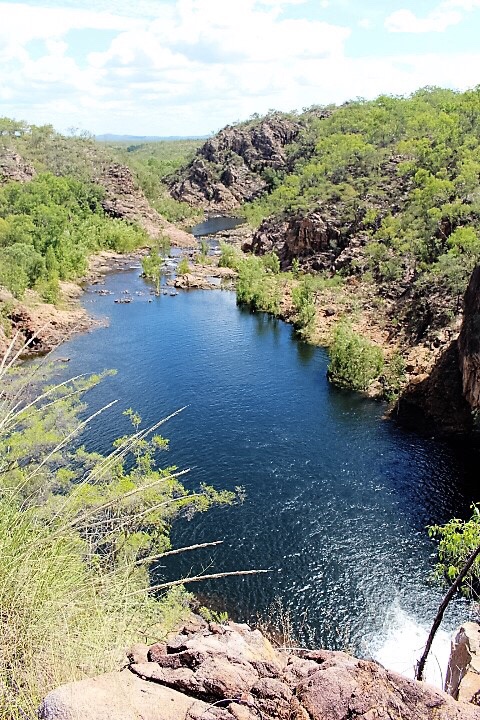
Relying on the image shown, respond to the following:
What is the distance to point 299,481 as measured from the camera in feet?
88.3

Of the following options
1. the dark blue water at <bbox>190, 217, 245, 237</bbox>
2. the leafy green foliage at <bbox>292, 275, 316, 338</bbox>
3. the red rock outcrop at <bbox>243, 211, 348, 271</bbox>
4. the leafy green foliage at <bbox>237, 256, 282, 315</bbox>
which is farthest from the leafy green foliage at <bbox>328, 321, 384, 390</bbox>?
the dark blue water at <bbox>190, 217, 245, 237</bbox>

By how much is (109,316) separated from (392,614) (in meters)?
39.3

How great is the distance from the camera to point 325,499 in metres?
25.7

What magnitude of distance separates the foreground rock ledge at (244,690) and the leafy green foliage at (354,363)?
33262 millimetres

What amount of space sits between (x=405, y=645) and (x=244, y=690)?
1713 cm

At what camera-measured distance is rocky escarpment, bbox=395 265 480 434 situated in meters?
31.0

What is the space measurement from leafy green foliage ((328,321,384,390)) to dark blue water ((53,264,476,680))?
41.2 inches

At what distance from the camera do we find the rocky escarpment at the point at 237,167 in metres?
119

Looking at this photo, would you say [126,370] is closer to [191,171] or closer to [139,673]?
[139,673]

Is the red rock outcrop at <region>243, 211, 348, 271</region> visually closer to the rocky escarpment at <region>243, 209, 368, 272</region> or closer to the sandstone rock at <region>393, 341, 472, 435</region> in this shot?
the rocky escarpment at <region>243, 209, 368, 272</region>

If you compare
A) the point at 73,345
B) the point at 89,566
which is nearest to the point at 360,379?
the point at 73,345

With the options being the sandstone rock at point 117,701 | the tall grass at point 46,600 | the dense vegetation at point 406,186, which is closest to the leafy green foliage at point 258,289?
the dense vegetation at point 406,186

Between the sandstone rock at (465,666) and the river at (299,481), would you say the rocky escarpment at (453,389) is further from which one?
the sandstone rock at (465,666)

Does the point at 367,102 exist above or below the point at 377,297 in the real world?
above
